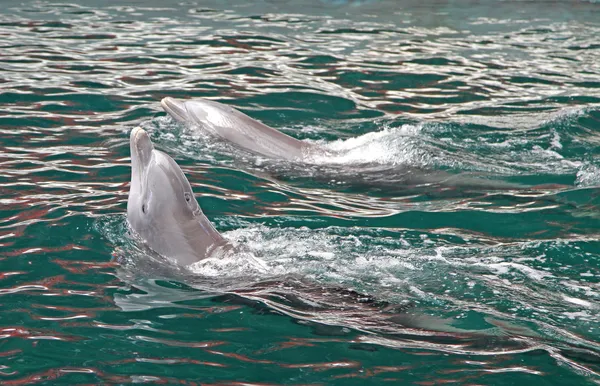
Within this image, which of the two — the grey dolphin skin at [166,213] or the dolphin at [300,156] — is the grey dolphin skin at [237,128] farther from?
the grey dolphin skin at [166,213]

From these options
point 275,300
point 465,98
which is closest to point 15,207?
point 275,300

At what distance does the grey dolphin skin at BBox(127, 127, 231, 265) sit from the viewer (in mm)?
5781

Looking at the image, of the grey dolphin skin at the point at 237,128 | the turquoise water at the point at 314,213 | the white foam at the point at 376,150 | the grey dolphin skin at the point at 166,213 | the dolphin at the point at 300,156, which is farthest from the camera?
the grey dolphin skin at the point at 237,128

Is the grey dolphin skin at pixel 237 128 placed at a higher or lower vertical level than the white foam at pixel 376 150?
higher

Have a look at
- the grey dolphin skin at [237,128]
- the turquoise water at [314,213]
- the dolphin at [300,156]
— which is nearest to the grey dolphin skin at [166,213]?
the turquoise water at [314,213]

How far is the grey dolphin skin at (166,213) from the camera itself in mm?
5781

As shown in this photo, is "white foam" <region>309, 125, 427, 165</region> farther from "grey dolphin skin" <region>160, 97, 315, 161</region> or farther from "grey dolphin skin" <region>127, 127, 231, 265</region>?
"grey dolphin skin" <region>127, 127, 231, 265</region>

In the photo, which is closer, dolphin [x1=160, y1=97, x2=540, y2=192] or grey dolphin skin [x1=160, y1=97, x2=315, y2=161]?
dolphin [x1=160, y1=97, x2=540, y2=192]

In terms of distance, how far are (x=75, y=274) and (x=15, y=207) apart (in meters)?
1.45

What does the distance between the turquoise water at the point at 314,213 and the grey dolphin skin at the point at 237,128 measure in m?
0.16

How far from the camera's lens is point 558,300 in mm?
5195

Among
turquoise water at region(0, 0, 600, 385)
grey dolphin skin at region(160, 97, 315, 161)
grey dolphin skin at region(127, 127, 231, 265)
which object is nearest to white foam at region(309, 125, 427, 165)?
turquoise water at region(0, 0, 600, 385)

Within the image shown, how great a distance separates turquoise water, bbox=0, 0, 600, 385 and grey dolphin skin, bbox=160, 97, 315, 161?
16 cm

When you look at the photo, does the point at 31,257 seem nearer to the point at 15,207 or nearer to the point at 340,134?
the point at 15,207
